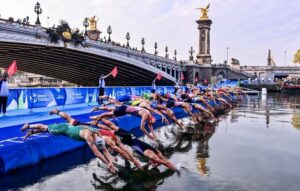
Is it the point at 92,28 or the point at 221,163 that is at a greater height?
Answer: the point at 92,28

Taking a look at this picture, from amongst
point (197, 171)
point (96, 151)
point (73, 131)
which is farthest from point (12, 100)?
point (197, 171)

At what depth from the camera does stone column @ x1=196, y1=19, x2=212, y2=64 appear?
347 ft

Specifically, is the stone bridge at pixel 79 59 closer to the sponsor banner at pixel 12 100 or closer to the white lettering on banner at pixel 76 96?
the white lettering on banner at pixel 76 96

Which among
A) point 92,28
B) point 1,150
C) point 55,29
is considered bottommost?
point 1,150

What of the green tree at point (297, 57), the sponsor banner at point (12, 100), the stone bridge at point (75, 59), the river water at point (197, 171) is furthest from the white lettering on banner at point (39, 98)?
the green tree at point (297, 57)

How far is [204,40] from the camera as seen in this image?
106875 mm

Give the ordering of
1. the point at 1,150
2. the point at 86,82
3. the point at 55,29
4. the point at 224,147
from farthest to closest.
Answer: the point at 86,82
the point at 55,29
the point at 224,147
the point at 1,150

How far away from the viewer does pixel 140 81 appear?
3191 inches

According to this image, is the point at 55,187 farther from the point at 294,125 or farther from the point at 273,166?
the point at 294,125

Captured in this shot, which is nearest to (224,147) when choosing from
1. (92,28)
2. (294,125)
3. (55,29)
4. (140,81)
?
(294,125)

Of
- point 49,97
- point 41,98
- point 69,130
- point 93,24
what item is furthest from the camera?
point 93,24

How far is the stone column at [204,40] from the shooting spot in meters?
106

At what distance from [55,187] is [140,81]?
71459 millimetres

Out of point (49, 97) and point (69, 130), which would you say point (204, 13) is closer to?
point (49, 97)
